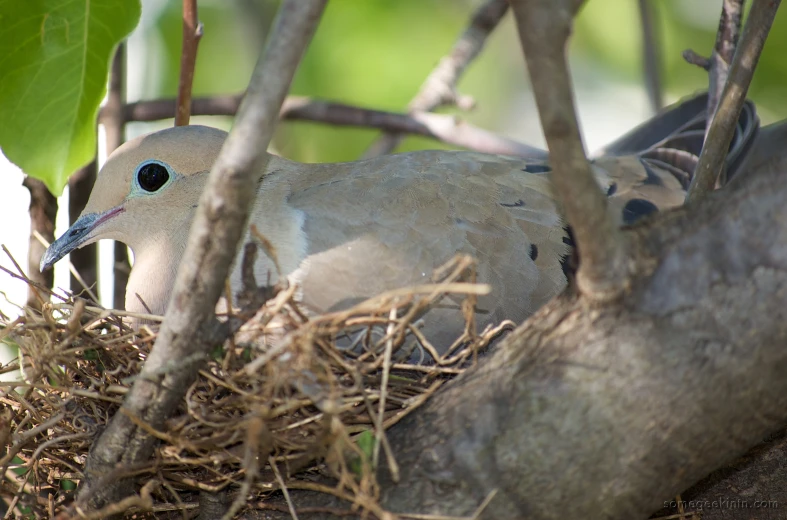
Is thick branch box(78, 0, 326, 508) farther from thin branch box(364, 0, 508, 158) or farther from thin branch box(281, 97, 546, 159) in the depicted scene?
thin branch box(364, 0, 508, 158)

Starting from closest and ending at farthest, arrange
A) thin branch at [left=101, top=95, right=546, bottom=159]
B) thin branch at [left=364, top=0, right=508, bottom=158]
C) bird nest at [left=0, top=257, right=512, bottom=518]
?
1. bird nest at [left=0, top=257, right=512, bottom=518]
2. thin branch at [left=101, top=95, right=546, bottom=159]
3. thin branch at [left=364, top=0, right=508, bottom=158]

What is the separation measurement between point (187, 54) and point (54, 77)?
567mm

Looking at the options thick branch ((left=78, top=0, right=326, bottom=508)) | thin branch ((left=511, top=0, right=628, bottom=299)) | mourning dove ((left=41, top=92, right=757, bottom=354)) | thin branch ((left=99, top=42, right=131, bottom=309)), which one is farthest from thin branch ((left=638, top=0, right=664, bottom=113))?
thick branch ((left=78, top=0, right=326, bottom=508))

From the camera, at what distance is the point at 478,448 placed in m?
1.62

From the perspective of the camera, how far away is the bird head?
105 inches

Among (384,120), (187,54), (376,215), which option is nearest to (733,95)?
(376,215)

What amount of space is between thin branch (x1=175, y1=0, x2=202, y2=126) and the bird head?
19 centimetres

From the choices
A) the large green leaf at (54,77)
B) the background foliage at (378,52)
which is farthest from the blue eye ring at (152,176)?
the background foliage at (378,52)

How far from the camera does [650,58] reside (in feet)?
13.1

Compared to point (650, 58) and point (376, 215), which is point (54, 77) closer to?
point (376, 215)

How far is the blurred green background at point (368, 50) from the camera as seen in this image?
473 centimetres

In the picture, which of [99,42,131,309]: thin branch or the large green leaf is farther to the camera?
[99,42,131,309]: thin branch

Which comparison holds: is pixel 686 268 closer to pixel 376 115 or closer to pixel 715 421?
pixel 715 421

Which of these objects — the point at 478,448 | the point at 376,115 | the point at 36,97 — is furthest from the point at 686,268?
the point at 376,115
